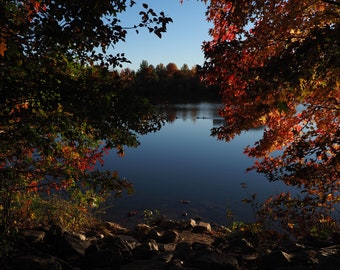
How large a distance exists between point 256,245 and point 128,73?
604 cm

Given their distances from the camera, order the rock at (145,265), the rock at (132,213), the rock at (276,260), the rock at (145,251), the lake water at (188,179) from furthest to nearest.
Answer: the lake water at (188,179) → the rock at (132,213) → the rock at (145,251) → the rock at (145,265) → the rock at (276,260)

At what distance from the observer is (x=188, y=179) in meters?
20.4

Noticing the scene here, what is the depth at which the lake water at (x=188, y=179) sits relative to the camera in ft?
49.7

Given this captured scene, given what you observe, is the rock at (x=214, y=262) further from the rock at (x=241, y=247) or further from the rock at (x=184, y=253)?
the rock at (x=241, y=247)

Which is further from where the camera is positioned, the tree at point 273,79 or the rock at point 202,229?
the rock at point 202,229

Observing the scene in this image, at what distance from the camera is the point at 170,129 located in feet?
139

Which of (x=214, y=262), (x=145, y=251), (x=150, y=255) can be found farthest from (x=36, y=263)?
(x=214, y=262)

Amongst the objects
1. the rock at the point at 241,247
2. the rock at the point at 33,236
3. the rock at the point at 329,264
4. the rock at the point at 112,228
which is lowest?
the rock at the point at 112,228

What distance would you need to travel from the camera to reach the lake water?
49.7 feet

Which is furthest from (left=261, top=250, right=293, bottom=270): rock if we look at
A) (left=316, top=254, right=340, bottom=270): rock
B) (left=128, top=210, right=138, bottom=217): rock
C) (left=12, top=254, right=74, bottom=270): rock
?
(left=128, top=210, right=138, bottom=217): rock

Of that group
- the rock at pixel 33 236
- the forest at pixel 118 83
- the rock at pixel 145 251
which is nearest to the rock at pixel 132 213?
the forest at pixel 118 83

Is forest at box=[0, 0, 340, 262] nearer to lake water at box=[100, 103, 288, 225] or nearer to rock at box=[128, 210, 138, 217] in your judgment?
rock at box=[128, 210, 138, 217]

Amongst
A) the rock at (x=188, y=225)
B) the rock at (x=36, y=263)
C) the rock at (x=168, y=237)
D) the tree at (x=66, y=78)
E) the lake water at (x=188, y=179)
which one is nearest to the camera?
the tree at (x=66, y=78)

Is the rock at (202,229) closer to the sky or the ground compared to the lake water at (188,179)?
closer to the sky
